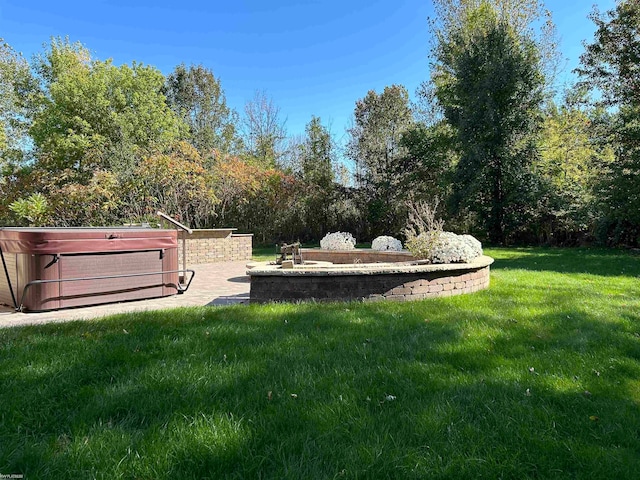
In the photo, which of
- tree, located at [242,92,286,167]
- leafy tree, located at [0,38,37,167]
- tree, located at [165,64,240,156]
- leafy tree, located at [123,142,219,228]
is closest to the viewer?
leafy tree, located at [123,142,219,228]

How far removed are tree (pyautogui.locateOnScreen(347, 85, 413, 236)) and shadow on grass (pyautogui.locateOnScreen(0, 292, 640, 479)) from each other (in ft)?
43.7

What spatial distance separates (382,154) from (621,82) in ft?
28.2

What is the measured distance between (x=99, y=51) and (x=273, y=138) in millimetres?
10192

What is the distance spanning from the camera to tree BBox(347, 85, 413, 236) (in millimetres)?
16562

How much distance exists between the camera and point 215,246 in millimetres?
11203

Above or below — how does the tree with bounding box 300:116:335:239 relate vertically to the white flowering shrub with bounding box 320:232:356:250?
above

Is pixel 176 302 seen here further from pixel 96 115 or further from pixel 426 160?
pixel 96 115

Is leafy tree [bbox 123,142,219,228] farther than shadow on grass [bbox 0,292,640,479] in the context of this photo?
Yes

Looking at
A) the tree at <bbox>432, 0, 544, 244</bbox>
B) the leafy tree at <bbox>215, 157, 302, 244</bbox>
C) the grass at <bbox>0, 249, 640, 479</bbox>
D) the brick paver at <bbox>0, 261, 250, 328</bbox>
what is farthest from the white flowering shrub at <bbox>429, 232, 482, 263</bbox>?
the leafy tree at <bbox>215, 157, 302, 244</bbox>

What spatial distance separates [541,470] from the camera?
154 cm

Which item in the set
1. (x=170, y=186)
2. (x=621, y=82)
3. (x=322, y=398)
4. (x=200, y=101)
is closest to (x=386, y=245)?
(x=322, y=398)

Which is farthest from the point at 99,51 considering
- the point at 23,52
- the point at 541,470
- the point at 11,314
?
the point at 541,470

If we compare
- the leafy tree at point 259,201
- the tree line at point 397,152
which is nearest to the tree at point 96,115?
the tree line at point 397,152

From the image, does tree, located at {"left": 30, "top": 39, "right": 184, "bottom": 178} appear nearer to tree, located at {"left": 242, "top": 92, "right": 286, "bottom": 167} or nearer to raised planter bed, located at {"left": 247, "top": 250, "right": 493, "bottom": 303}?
tree, located at {"left": 242, "top": 92, "right": 286, "bottom": 167}
